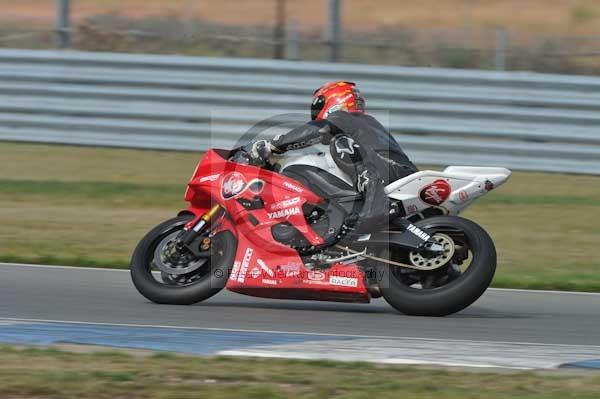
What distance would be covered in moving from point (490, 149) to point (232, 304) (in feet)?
23.1

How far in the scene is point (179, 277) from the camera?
8.21 metres

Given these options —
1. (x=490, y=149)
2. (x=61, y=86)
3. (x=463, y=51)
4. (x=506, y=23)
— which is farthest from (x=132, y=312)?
(x=506, y=23)

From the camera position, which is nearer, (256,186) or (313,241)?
(313,241)

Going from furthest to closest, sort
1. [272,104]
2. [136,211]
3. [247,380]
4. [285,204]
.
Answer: [272,104] < [136,211] < [285,204] < [247,380]

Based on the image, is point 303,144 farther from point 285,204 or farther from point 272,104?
point 272,104

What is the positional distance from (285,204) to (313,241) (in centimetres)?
32

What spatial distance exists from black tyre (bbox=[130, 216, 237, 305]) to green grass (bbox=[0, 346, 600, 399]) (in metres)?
1.66

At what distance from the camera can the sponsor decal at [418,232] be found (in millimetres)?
7754

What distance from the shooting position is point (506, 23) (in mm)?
27531

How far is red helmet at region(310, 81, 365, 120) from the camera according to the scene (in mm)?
8106

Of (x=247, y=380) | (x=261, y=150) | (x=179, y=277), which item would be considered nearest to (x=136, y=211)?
(x=179, y=277)

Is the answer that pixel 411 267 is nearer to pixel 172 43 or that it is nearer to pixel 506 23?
pixel 172 43

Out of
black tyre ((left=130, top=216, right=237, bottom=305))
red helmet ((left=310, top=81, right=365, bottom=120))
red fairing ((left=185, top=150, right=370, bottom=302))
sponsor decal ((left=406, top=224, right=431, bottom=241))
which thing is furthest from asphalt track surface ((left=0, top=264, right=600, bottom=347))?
red helmet ((left=310, top=81, right=365, bottom=120))

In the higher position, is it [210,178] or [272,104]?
[272,104]
